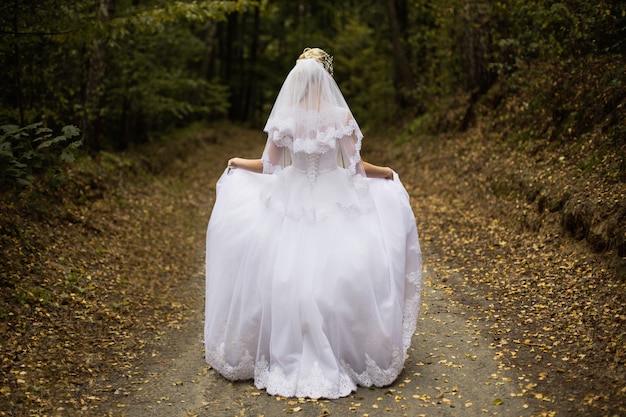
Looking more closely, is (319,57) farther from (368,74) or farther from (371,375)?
(368,74)

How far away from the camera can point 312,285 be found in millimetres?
5293

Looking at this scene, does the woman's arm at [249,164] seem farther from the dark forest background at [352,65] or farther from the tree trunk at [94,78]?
the tree trunk at [94,78]

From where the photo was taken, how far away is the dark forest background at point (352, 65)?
362 inches

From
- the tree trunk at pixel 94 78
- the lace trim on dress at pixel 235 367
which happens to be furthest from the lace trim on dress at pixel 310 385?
the tree trunk at pixel 94 78

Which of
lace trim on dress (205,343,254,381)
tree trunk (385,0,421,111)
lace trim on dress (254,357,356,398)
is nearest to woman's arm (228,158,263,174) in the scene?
lace trim on dress (205,343,254,381)

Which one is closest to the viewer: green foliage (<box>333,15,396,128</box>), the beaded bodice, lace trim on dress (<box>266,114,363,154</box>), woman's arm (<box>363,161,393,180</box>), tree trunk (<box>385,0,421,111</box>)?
lace trim on dress (<box>266,114,363,154</box>)

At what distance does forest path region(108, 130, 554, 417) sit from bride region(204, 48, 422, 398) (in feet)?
0.55

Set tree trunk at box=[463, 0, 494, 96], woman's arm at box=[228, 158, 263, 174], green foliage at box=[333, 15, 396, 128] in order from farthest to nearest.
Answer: green foliage at box=[333, 15, 396, 128] → tree trunk at box=[463, 0, 494, 96] → woman's arm at box=[228, 158, 263, 174]

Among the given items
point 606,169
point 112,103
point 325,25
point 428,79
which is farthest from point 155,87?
point 325,25

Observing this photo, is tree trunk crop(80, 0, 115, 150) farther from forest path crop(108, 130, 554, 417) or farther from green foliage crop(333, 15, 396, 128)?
green foliage crop(333, 15, 396, 128)

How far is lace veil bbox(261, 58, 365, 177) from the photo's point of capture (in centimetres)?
552

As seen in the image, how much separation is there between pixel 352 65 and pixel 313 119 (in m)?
20.9

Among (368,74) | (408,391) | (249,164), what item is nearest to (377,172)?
(249,164)

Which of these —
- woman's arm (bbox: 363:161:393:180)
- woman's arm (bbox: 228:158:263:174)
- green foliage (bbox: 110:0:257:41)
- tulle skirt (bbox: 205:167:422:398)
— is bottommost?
tulle skirt (bbox: 205:167:422:398)
